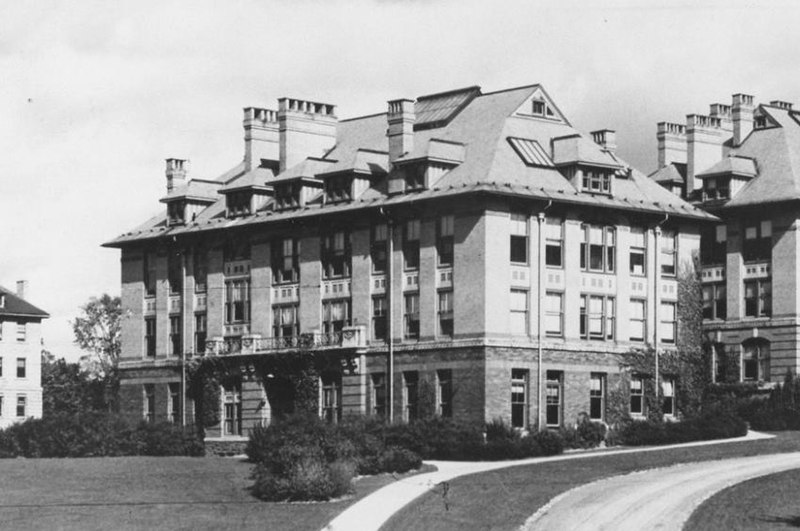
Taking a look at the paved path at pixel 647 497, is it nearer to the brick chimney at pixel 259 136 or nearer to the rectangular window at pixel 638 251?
the rectangular window at pixel 638 251

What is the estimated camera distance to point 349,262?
78.3m

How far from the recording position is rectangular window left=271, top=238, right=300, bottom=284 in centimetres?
8100

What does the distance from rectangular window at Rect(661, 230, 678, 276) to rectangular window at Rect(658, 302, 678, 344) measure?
1.55 metres

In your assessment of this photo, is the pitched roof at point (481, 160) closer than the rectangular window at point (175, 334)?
Yes

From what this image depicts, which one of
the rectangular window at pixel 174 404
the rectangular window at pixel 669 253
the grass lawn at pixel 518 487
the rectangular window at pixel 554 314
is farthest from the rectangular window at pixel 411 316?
the rectangular window at pixel 174 404

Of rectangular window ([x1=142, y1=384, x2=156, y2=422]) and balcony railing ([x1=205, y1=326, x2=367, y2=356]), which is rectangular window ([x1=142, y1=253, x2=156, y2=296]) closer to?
rectangular window ([x1=142, y1=384, x2=156, y2=422])

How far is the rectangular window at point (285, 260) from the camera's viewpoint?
8100cm

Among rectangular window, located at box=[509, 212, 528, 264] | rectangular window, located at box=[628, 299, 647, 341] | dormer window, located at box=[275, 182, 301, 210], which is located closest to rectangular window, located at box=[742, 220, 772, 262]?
rectangular window, located at box=[628, 299, 647, 341]

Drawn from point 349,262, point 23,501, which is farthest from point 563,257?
point 23,501

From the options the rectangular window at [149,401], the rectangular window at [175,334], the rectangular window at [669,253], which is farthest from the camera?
the rectangular window at [149,401]

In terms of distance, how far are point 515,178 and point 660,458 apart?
56.6 ft

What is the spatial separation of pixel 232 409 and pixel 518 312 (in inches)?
682

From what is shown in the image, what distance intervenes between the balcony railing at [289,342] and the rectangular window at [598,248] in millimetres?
10515

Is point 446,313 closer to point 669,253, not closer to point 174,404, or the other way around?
point 669,253
